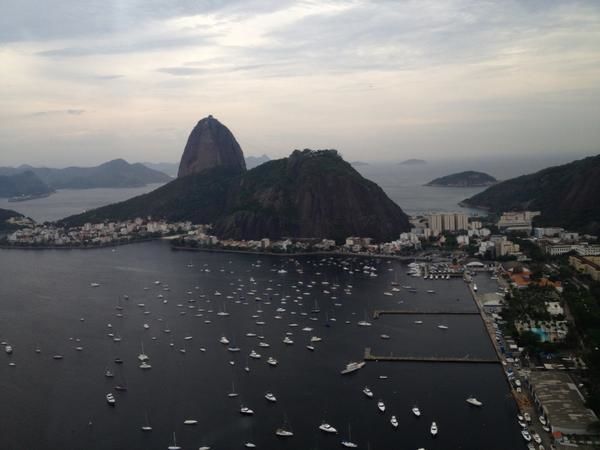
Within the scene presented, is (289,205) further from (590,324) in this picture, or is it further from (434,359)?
(590,324)

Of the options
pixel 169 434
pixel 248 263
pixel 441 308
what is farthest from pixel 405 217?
pixel 169 434

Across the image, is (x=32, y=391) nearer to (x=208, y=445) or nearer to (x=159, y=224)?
(x=208, y=445)

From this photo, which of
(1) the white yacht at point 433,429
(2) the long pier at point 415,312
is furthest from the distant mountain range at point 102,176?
(1) the white yacht at point 433,429

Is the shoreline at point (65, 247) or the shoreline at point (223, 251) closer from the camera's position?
the shoreline at point (223, 251)

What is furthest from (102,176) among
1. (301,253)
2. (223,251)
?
(301,253)

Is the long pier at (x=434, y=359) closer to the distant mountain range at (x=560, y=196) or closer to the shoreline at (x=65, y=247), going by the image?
the distant mountain range at (x=560, y=196)

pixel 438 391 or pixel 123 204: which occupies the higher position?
pixel 123 204

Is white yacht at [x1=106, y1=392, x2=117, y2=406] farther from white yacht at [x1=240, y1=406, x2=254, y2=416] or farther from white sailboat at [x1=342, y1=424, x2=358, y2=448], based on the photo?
white sailboat at [x1=342, y1=424, x2=358, y2=448]
